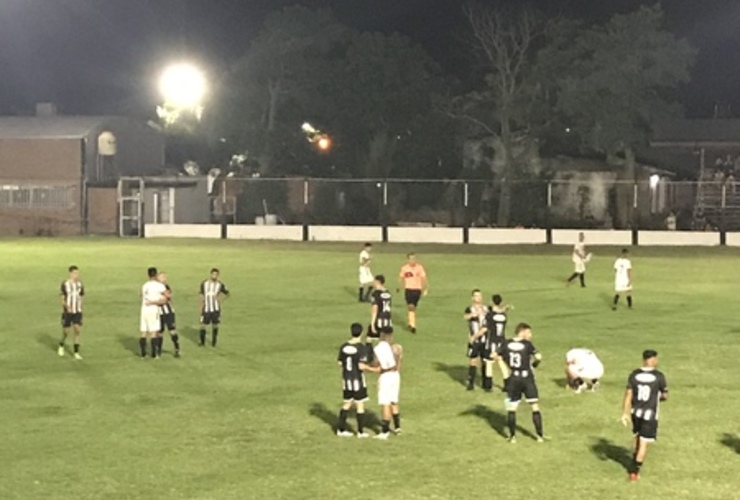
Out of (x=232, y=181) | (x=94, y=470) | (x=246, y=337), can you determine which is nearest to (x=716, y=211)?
(x=232, y=181)

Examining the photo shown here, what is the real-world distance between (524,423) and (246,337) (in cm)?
1056

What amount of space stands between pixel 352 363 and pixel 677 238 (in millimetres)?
48159

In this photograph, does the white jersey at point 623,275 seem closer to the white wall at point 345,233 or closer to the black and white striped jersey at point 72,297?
the black and white striped jersey at point 72,297

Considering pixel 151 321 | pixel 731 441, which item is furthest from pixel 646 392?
pixel 151 321

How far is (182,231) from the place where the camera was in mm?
66938

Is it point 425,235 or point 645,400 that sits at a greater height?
point 425,235

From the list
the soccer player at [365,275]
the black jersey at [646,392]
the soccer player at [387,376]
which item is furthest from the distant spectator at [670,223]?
the black jersey at [646,392]

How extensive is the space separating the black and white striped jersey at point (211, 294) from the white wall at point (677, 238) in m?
41.3

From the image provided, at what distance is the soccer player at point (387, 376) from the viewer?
52.4 ft

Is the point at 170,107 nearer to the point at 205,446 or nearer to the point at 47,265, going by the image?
the point at 47,265

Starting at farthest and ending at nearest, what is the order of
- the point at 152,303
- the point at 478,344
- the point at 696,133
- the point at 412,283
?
1. the point at 696,133
2. the point at 412,283
3. the point at 152,303
4. the point at 478,344

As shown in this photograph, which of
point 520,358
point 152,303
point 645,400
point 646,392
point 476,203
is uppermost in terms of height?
point 476,203

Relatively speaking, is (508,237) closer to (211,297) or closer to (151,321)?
(211,297)

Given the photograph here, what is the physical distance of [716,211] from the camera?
230 ft
